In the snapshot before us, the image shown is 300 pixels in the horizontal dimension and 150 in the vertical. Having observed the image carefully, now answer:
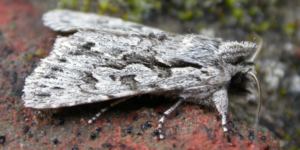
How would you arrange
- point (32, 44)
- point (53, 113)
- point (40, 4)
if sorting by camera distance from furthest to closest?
1. point (40, 4)
2. point (32, 44)
3. point (53, 113)

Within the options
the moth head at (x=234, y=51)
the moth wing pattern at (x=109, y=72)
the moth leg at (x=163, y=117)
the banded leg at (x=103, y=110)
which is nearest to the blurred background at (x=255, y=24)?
the moth head at (x=234, y=51)

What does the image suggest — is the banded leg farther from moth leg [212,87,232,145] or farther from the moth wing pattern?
moth leg [212,87,232,145]

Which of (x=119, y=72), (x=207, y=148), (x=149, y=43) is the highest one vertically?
(x=149, y=43)

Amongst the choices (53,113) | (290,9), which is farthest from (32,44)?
(290,9)

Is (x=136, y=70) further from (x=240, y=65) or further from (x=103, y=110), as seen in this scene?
(x=240, y=65)

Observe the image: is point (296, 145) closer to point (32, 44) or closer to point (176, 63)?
point (176, 63)

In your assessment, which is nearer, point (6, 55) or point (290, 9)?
point (6, 55)
